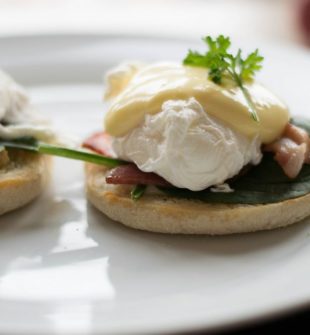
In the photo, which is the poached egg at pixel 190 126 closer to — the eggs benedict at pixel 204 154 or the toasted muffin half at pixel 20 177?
the eggs benedict at pixel 204 154

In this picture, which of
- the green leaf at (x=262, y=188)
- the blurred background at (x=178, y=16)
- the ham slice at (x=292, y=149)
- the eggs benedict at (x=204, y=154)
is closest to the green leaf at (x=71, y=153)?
the eggs benedict at (x=204, y=154)

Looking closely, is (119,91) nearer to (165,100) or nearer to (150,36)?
(165,100)

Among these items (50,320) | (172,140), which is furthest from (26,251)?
(172,140)

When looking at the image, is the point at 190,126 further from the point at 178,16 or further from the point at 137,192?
the point at 178,16

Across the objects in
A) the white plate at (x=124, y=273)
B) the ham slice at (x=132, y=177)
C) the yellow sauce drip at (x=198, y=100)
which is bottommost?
the white plate at (x=124, y=273)

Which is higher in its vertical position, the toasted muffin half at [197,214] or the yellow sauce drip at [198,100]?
Answer: the yellow sauce drip at [198,100]

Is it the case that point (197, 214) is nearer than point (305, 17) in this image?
Yes

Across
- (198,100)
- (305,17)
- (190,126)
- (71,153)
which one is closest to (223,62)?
(198,100)
